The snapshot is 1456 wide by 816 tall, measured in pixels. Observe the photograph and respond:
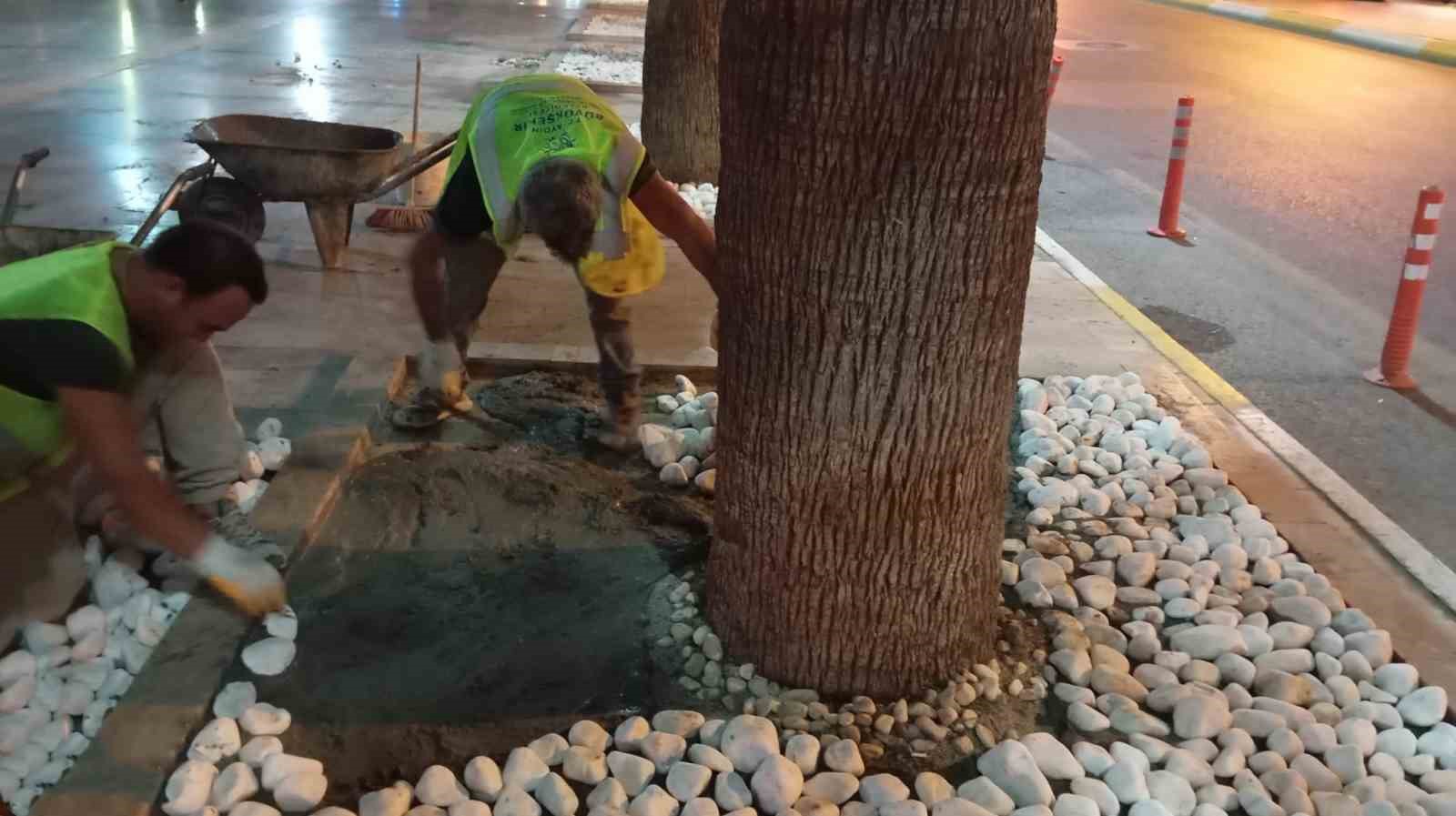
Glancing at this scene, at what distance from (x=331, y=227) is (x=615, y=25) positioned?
13.7m

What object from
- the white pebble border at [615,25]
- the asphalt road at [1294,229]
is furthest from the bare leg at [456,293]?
the white pebble border at [615,25]

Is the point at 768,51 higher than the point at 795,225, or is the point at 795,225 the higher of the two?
the point at 768,51

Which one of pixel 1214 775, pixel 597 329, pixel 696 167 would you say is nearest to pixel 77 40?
pixel 696 167

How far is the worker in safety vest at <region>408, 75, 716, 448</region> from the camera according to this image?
3.46 meters

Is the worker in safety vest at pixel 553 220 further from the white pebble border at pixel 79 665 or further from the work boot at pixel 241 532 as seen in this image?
the white pebble border at pixel 79 665

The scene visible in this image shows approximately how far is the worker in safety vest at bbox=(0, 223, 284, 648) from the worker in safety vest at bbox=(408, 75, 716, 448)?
895 millimetres

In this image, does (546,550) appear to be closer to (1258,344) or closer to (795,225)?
(795,225)

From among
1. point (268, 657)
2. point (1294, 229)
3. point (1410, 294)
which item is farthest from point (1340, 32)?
point (268, 657)

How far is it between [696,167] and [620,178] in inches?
165

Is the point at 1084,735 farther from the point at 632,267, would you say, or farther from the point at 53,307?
the point at 53,307

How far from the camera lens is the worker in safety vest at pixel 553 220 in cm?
346

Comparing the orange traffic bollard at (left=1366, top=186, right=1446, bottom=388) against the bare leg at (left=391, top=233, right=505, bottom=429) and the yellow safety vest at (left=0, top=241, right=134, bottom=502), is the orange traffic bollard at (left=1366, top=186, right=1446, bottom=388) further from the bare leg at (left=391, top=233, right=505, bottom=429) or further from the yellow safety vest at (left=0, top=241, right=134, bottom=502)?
the yellow safety vest at (left=0, top=241, right=134, bottom=502)

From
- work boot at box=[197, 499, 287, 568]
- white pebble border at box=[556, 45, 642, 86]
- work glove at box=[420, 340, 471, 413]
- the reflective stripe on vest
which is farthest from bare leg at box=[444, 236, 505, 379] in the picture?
white pebble border at box=[556, 45, 642, 86]

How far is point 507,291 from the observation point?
5797 mm
